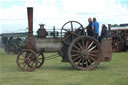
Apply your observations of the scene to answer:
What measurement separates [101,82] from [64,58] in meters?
3.29

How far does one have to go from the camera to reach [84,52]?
11.2 m

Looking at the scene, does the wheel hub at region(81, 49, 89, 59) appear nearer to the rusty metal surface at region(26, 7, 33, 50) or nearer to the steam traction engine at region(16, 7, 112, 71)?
the steam traction engine at region(16, 7, 112, 71)

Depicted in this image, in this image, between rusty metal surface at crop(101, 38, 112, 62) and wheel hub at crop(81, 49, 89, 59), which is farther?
rusty metal surface at crop(101, 38, 112, 62)

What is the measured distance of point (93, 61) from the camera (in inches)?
449

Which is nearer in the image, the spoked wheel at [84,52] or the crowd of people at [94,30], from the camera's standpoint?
the spoked wheel at [84,52]

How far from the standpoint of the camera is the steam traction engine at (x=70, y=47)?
1121cm

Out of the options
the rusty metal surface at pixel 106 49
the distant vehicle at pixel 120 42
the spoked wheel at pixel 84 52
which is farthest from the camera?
the distant vehicle at pixel 120 42

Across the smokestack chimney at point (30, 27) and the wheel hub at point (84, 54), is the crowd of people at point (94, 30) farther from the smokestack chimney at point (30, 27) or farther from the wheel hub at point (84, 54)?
the smokestack chimney at point (30, 27)

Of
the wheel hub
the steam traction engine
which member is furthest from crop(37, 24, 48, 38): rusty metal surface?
the wheel hub

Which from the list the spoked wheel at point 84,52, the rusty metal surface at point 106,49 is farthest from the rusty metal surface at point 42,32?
the rusty metal surface at point 106,49

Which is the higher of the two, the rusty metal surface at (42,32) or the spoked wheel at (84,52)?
the rusty metal surface at (42,32)

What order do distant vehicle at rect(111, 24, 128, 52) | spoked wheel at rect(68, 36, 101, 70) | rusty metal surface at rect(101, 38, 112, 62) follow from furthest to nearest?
1. distant vehicle at rect(111, 24, 128, 52)
2. rusty metal surface at rect(101, 38, 112, 62)
3. spoked wheel at rect(68, 36, 101, 70)

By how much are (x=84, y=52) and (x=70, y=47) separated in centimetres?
59

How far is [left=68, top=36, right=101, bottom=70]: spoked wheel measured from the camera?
1116 cm
